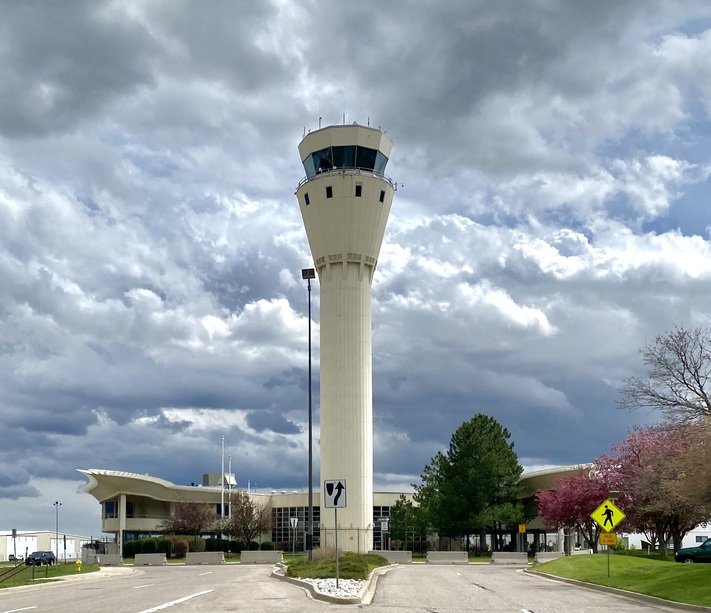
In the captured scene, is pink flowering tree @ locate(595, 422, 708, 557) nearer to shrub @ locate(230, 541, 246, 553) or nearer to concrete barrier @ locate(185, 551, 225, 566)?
concrete barrier @ locate(185, 551, 225, 566)

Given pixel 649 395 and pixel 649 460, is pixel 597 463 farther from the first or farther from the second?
pixel 649 395

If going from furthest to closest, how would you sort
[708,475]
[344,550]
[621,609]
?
1. [344,550]
2. [708,475]
3. [621,609]

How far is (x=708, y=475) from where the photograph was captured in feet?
96.9

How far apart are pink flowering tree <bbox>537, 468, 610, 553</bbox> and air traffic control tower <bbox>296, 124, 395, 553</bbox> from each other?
14.1 m

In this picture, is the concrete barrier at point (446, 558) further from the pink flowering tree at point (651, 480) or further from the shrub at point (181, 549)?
the shrub at point (181, 549)

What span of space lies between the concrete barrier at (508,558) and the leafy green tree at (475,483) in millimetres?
5598

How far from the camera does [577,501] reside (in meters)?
64.0

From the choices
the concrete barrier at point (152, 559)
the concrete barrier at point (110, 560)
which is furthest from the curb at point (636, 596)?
the concrete barrier at point (110, 560)

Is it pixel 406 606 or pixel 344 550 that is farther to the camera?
pixel 344 550

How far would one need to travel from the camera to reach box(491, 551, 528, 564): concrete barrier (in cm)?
6378

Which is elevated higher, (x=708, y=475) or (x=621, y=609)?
(x=708, y=475)

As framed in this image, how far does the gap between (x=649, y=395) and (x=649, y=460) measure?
12956 mm

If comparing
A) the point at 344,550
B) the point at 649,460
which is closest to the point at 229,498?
the point at 344,550

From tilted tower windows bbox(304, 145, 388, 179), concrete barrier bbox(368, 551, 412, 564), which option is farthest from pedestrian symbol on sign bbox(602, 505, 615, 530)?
tilted tower windows bbox(304, 145, 388, 179)
